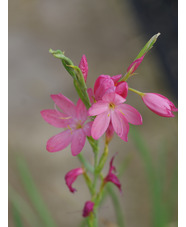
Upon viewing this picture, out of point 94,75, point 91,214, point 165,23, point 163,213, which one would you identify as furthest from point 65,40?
point 91,214

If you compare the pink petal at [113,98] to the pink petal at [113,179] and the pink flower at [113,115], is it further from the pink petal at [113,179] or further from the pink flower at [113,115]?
A: the pink petal at [113,179]

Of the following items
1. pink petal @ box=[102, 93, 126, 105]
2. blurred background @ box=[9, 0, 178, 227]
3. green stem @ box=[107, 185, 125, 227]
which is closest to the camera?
pink petal @ box=[102, 93, 126, 105]

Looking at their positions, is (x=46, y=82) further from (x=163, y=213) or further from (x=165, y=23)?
(x=163, y=213)

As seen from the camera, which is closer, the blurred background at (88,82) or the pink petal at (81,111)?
the pink petal at (81,111)

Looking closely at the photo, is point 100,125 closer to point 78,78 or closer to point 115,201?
point 78,78

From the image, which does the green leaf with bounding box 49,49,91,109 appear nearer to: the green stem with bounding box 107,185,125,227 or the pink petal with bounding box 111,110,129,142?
the pink petal with bounding box 111,110,129,142

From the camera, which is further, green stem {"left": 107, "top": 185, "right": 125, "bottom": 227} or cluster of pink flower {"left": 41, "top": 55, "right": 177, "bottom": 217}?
green stem {"left": 107, "top": 185, "right": 125, "bottom": 227}

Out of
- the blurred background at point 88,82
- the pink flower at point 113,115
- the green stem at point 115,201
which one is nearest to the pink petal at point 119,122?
the pink flower at point 113,115

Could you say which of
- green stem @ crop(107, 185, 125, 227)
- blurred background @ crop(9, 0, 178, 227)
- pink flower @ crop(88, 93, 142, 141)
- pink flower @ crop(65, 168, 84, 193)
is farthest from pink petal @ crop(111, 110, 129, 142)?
blurred background @ crop(9, 0, 178, 227)
